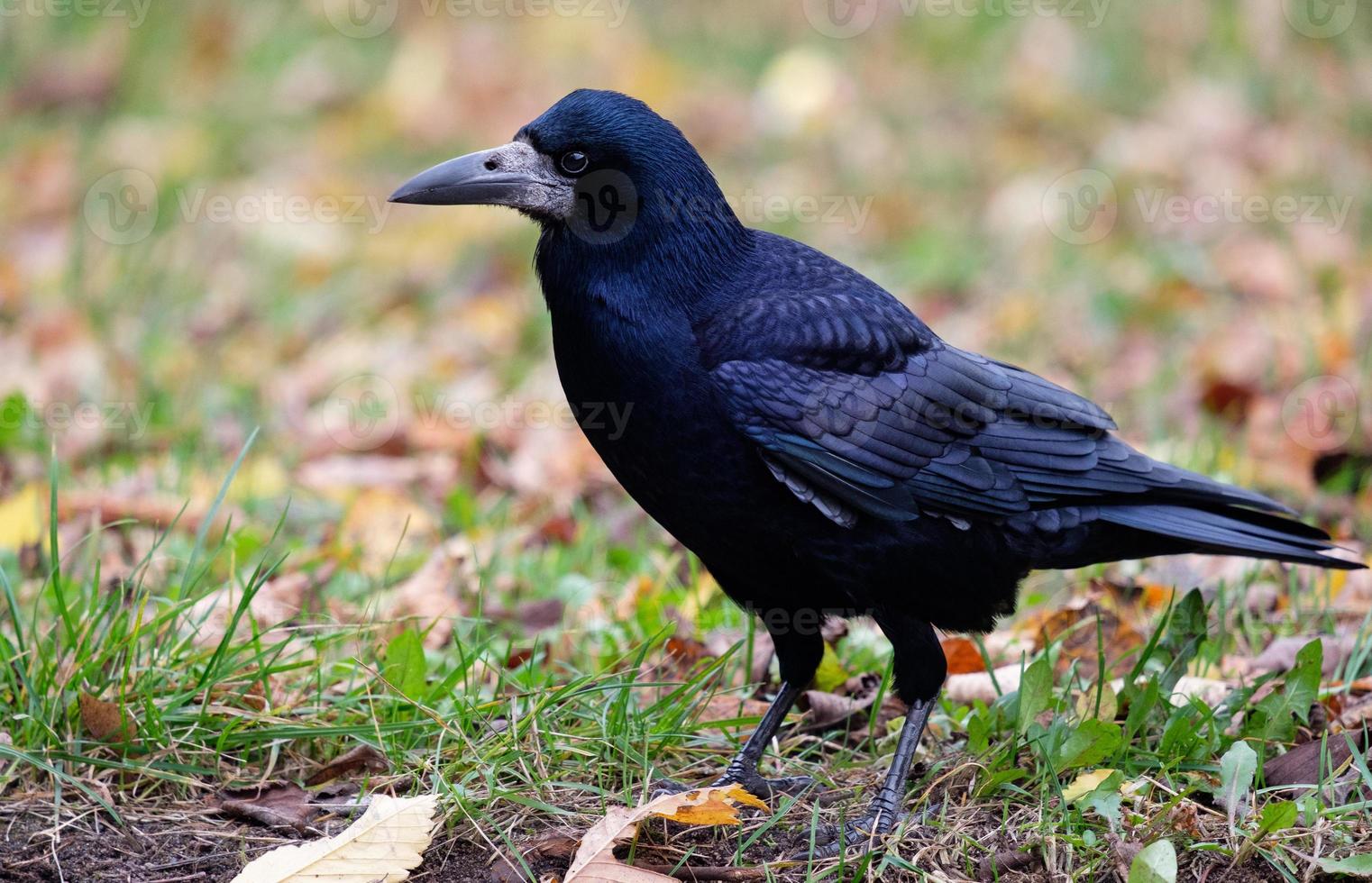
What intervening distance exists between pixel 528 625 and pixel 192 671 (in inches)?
43.4

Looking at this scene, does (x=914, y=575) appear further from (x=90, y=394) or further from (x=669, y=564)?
(x=90, y=394)

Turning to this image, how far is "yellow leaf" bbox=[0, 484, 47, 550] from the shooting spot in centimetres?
430

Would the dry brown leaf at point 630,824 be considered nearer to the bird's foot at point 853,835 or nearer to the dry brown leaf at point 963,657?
the bird's foot at point 853,835

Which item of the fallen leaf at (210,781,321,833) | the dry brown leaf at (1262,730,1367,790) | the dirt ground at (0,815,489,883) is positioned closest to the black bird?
the dry brown leaf at (1262,730,1367,790)

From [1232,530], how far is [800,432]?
3.85 ft

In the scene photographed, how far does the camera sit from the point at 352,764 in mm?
3170

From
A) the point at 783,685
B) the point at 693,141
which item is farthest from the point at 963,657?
the point at 693,141

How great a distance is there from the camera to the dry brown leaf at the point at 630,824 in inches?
107

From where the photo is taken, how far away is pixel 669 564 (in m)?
4.46

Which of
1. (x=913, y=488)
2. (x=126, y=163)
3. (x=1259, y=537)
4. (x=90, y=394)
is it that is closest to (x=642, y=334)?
(x=913, y=488)

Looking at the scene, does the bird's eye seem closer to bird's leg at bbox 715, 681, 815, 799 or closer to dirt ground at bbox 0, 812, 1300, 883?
bird's leg at bbox 715, 681, 815, 799

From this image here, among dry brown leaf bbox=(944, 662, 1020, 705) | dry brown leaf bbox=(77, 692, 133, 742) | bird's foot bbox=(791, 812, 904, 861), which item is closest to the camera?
bird's foot bbox=(791, 812, 904, 861)

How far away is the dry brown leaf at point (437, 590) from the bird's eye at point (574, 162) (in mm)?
1232

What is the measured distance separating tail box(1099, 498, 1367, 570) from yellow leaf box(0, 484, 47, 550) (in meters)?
3.12
